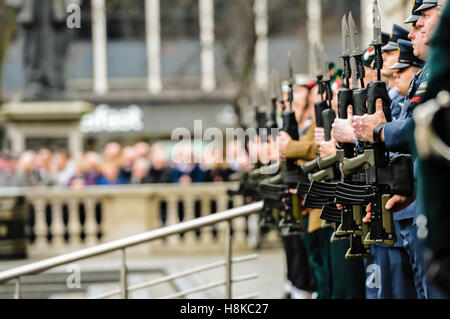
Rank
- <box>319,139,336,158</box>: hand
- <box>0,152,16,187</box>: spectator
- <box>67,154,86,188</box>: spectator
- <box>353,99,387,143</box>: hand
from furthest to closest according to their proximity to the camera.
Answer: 1. <box>67,154,86,188</box>: spectator
2. <box>0,152,16,187</box>: spectator
3. <box>319,139,336,158</box>: hand
4. <box>353,99,387,143</box>: hand

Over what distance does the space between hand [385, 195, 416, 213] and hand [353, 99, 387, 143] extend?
332mm

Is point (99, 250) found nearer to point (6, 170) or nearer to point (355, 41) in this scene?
point (355, 41)

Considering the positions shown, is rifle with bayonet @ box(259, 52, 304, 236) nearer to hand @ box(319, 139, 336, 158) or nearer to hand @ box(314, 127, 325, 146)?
hand @ box(314, 127, 325, 146)

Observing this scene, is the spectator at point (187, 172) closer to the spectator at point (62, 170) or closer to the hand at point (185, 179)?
the hand at point (185, 179)

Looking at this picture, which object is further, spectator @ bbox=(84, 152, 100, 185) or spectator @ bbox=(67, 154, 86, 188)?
spectator @ bbox=(84, 152, 100, 185)

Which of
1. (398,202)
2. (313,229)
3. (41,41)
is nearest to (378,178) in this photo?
(398,202)

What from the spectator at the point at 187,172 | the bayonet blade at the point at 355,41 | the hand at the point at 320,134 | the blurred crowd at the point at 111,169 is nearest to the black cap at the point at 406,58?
the bayonet blade at the point at 355,41

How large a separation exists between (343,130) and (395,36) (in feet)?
2.81

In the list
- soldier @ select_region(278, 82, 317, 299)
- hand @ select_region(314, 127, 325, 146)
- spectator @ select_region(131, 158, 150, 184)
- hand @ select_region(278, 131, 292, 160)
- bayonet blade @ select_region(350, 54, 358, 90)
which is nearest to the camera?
bayonet blade @ select_region(350, 54, 358, 90)

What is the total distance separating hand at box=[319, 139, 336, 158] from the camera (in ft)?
20.1

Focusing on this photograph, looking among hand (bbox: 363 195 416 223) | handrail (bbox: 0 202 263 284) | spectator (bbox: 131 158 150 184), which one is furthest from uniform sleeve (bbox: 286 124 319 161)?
spectator (bbox: 131 158 150 184)

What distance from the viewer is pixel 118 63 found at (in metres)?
39.2

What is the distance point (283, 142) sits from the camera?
7.11 meters

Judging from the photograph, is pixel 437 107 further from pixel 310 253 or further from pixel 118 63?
pixel 118 63
